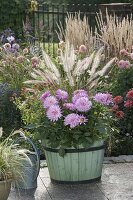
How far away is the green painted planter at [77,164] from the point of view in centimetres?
543

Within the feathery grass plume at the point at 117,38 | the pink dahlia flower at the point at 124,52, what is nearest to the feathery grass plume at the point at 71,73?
the pink dahlia flower at the point at 124,52

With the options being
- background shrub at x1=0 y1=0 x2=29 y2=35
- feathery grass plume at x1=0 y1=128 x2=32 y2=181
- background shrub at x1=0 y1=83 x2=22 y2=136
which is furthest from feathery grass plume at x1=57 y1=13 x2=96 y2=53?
background shrub at x1=0 y1=0 x2=29 y2=35

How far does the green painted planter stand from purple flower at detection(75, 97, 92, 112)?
0.41 metres

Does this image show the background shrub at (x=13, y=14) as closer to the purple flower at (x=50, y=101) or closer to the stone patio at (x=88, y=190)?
the stone patio at (x=88, y=190)

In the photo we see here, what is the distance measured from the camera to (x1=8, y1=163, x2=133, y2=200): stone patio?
5.31 m

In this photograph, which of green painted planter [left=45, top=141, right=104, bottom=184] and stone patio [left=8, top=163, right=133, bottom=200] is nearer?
stone patio [left=8, top=163, right=133, bottom=200]

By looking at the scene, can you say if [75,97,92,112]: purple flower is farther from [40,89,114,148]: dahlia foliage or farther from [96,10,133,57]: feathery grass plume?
[96,10,133,57]: feathery grass plume

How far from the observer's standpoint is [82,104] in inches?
206

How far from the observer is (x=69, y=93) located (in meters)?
5.63

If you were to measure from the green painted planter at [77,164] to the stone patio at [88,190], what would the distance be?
8cm

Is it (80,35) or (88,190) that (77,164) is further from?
(80,35)

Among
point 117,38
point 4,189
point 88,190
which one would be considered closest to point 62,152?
point 88,190

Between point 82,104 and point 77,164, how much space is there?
61 cm

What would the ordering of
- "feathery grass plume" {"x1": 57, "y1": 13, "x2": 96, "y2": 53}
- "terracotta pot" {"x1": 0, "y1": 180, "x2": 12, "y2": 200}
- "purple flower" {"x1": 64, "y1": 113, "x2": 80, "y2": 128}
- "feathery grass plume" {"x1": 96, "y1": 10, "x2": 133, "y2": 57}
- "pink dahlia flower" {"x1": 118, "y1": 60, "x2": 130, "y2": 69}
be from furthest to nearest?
"feathery grass plume" {"x1": 57, "y1": 13, "x2": 96, "y2": 53} < "feathery grass plume" {"x1": 96, "y1": 10, "x2": 133, "y2": 57} < "pink dahlia flower" {"x1": 118, "y1": 60, "x2": 130, "y2": 69} < "purple flower" {"x1": 64, "y1": 113, "x2": 80, "y2": 128} < "terracotta pot" {"x1": 0, "y1": 180, "x2": 12, "y2": 200}
